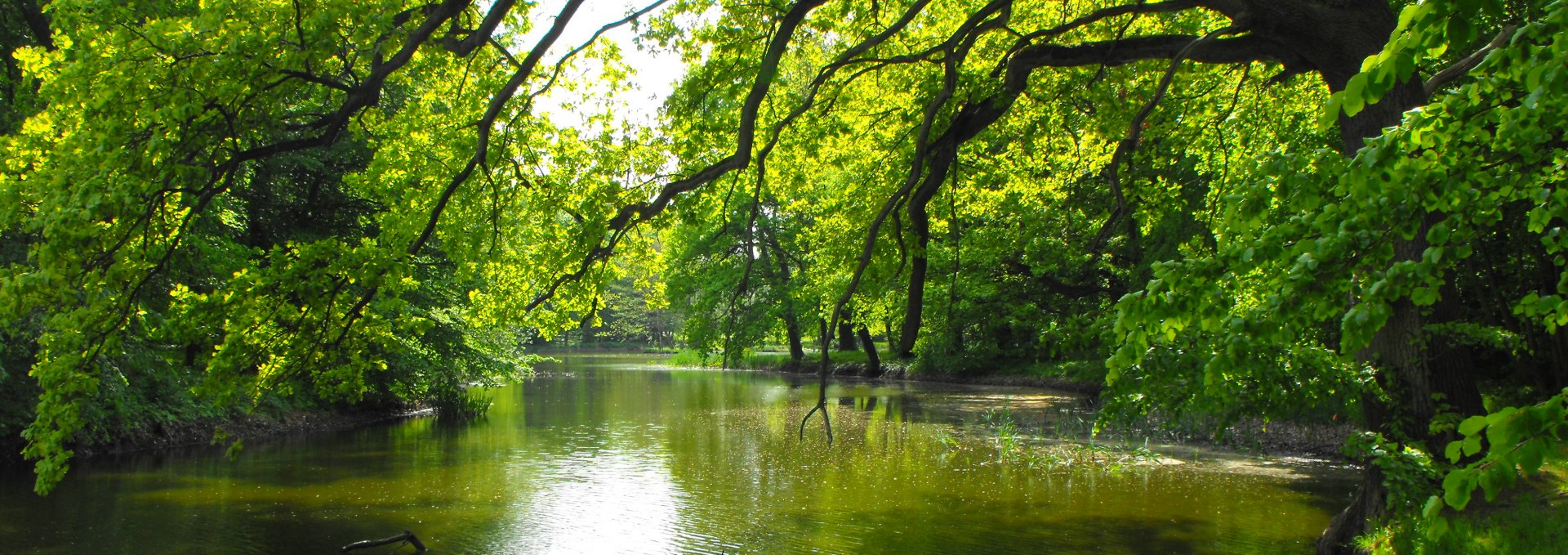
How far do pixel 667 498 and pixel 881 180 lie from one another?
13.7ft

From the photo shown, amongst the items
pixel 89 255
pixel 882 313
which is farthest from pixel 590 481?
pixel 882 313

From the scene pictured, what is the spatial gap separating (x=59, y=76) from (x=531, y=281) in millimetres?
5202

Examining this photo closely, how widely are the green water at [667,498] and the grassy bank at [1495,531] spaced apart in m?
1.47

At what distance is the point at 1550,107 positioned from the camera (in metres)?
2.53

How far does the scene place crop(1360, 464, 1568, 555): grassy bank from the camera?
621 cm

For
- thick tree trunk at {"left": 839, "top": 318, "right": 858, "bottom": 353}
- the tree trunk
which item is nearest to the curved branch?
the tree trunk

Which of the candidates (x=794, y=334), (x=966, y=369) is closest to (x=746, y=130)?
(x=966, y=369)

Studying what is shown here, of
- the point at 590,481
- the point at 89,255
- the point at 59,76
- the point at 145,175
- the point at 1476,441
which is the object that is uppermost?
the point at 59,76

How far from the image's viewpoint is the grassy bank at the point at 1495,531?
20.4 feet

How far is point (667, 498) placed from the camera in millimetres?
10977

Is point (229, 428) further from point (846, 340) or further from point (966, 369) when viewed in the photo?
point (846, 340)

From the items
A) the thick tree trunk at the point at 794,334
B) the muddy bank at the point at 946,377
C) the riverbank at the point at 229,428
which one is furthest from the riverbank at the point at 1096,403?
the riverbank at the point at 229,428

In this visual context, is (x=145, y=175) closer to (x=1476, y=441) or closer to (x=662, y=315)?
(x=1476, y=441)

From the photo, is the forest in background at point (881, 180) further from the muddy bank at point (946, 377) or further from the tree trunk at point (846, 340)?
the tree trunk at point (846, 340)
